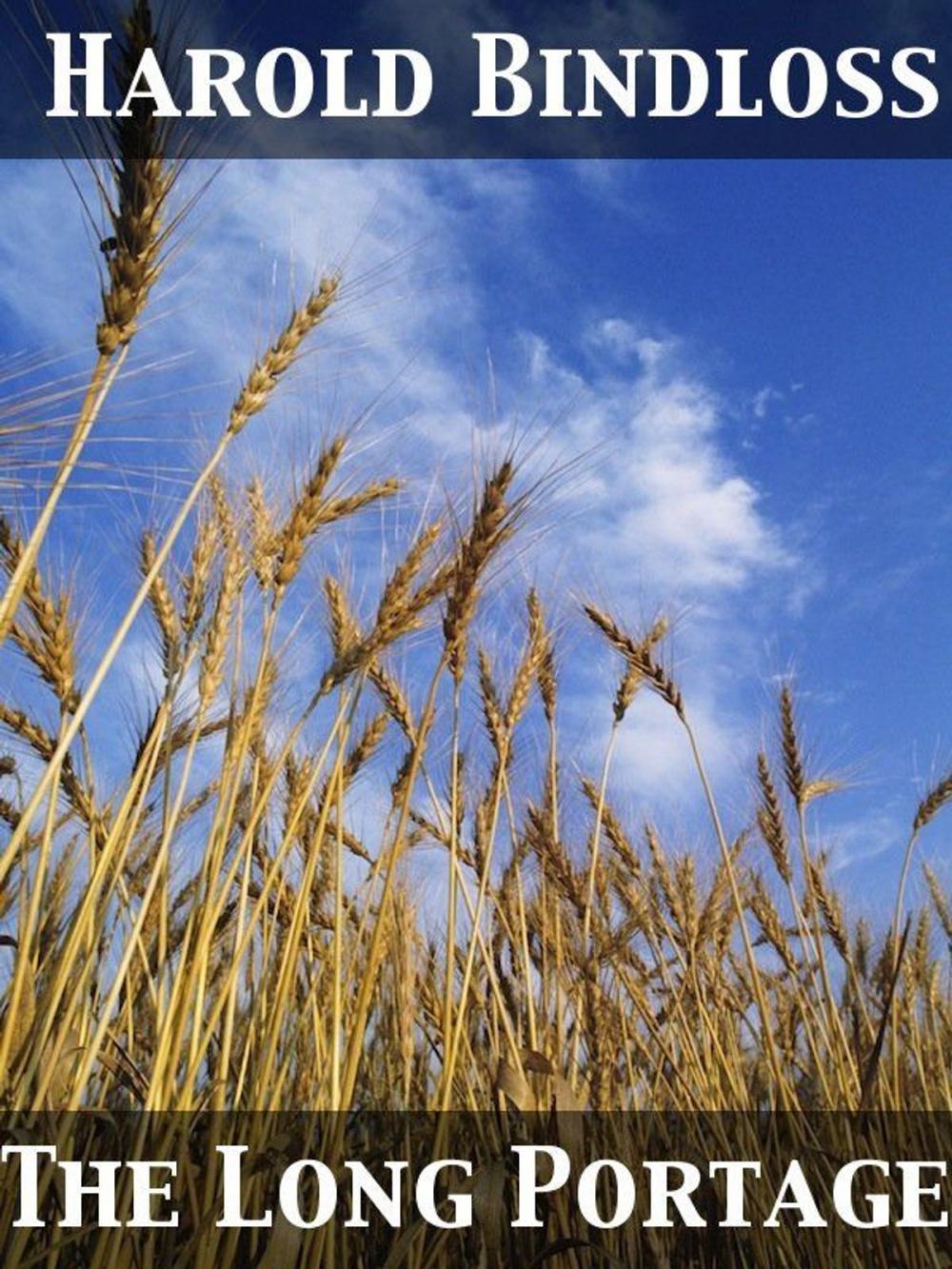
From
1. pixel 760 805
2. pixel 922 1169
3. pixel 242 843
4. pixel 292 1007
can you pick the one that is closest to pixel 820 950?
pixel 922 1169

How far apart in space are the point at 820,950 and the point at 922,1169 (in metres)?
0.50

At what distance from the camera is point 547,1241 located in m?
1.90

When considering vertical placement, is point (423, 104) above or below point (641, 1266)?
above

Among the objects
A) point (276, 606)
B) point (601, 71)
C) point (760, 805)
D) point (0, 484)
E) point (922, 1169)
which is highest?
point (601, 71)

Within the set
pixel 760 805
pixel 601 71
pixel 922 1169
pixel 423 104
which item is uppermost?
pixel 601 71

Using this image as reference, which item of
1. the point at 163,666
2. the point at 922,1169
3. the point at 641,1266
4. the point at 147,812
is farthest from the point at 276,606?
the point at 922,1169

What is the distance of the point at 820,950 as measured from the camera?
2.75 m

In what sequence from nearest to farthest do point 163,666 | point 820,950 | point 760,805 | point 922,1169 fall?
point 163,666, point 922,1169, point 820,950, point 760,805

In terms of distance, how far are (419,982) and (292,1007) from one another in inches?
12.9

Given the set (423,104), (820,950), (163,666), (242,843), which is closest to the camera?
(242,843)

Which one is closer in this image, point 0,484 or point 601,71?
point 0,484

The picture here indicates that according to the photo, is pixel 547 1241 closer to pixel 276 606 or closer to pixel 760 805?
pixel 276 606

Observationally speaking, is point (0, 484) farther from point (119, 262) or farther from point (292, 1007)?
point (292, 1007)

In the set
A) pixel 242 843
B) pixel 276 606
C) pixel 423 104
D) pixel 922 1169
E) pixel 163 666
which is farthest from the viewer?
pixel 423 104
